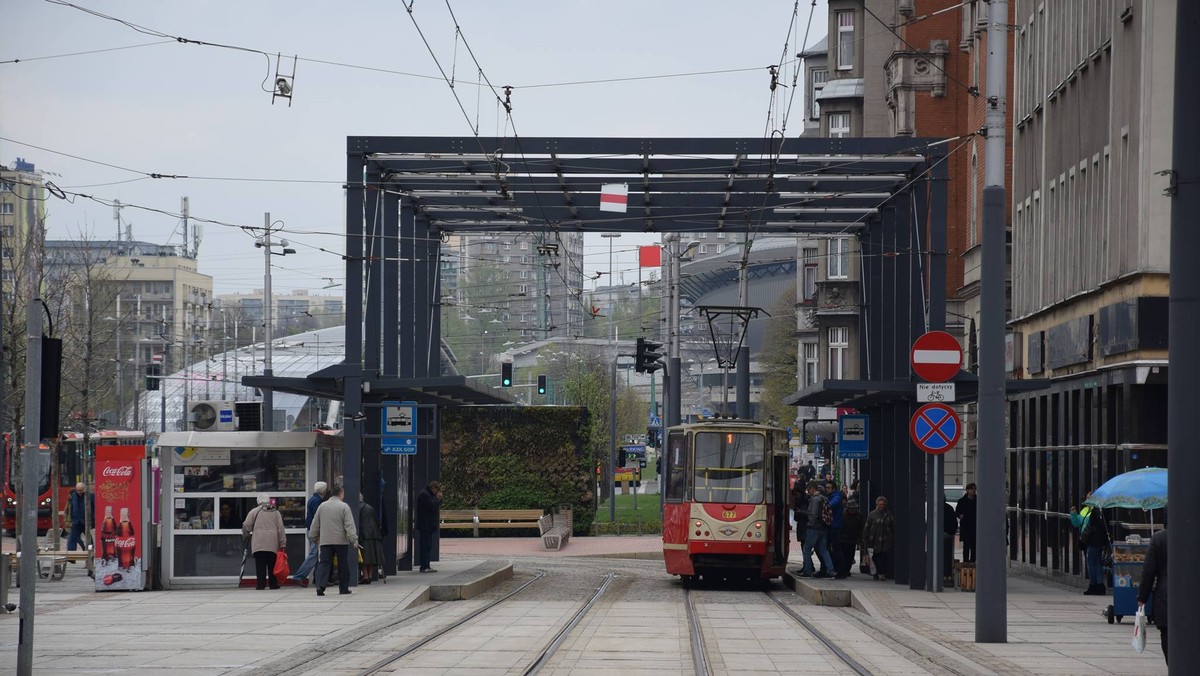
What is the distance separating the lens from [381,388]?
24109mm

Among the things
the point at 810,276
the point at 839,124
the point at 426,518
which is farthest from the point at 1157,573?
the point at 810,276

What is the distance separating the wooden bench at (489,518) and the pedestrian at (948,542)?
2251cm

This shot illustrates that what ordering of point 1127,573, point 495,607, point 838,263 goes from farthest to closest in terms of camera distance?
→ point 838,263, point 495,607, point 1127,573

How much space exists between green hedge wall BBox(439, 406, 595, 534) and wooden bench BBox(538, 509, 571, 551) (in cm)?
89

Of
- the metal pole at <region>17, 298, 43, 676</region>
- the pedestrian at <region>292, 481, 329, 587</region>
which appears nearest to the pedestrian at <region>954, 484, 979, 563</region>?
the pedestrian at <region>292, 481, 329, 587</region>

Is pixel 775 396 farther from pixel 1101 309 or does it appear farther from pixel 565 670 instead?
pixel 565 670

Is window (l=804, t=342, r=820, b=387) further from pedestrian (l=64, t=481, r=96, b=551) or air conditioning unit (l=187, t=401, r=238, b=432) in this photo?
air conditioning unit (l=187, t=401, r=238, b=432)

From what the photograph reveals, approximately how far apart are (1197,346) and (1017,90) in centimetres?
2518

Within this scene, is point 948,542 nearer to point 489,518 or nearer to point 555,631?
point 555,631

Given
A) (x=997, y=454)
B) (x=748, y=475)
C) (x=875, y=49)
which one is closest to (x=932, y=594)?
(x=748, y=475)

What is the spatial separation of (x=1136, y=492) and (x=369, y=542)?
11.3m

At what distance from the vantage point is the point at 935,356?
2109 cm

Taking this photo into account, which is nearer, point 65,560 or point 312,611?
point 312,611

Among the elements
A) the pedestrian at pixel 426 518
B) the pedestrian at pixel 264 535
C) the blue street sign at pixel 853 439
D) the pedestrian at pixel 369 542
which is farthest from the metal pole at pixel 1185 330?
the pedestrian at pixel 426 518
